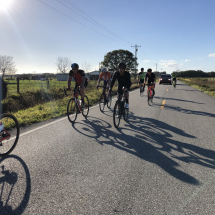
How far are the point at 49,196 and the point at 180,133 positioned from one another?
4.10 m

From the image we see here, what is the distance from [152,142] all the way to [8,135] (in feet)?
10.6

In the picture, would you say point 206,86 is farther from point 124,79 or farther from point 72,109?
point 72,109

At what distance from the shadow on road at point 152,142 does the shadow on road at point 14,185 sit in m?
1.90

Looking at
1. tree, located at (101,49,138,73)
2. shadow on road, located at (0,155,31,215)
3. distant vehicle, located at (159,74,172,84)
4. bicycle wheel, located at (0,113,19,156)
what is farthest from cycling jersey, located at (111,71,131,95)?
tree, located at (101,49,138,73)

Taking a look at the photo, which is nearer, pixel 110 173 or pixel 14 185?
pixel 14 185

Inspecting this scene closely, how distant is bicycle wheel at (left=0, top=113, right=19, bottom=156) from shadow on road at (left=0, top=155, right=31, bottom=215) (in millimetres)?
263

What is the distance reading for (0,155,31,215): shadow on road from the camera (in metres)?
2.26

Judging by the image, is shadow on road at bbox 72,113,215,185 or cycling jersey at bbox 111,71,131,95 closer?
shadow on road at bbox 72,113,215,185

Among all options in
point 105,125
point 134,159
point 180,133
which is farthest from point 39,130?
point 180,133

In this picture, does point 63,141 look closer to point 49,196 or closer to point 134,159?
point 134,159

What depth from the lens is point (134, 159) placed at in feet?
11.8

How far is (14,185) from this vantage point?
106 inches

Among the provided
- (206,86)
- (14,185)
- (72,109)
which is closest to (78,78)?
(72,109)

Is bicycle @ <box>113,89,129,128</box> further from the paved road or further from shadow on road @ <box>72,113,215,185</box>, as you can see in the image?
the paved road
